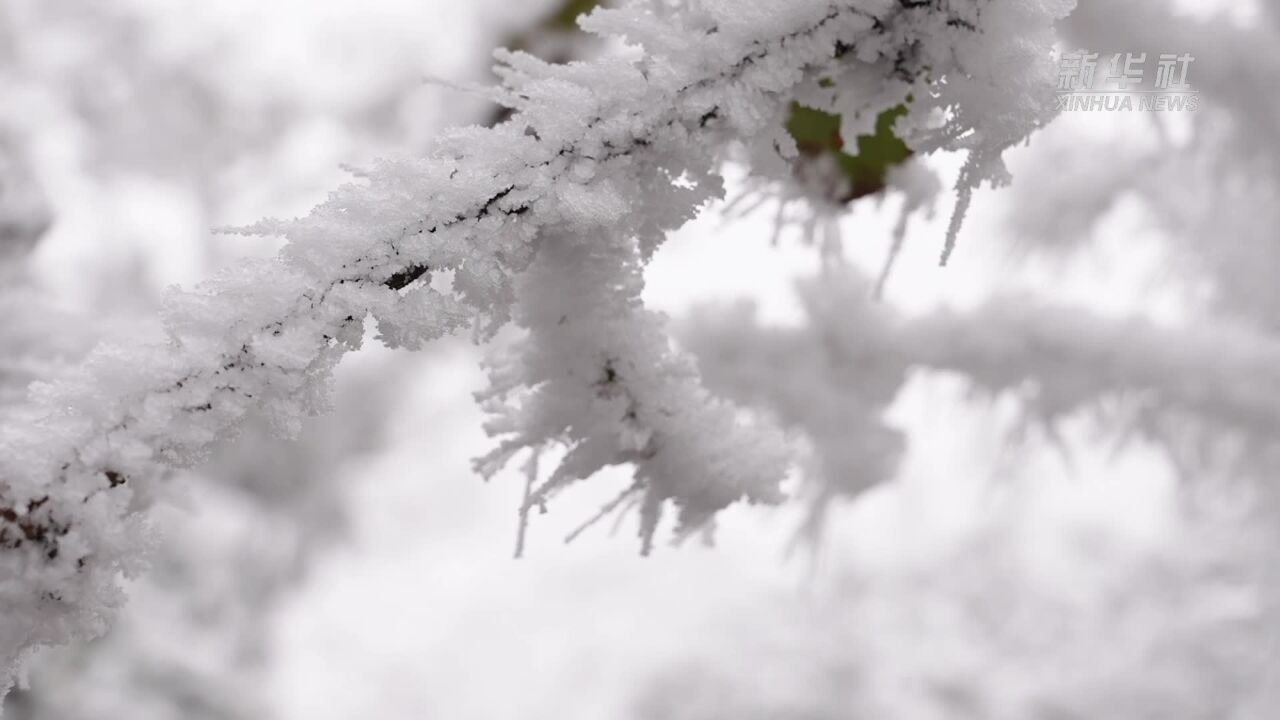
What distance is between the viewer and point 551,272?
0.33m

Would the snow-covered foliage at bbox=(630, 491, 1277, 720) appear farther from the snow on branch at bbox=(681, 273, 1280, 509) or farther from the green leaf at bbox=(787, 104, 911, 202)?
the green leaf at bbox=(787, 104, 911, 202)

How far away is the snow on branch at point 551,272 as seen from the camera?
243mm

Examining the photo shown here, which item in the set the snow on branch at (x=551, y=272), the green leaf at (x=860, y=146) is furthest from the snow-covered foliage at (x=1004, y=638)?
the snow on branch at (x=551, y=272)

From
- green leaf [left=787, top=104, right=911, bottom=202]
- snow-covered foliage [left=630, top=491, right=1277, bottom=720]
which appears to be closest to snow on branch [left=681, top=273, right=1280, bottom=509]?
green leaf [left=787, top=104, right=911, bottom=202]

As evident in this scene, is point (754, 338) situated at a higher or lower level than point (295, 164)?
lower

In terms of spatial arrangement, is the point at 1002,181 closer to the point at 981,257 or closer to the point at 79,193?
the point at 981,257

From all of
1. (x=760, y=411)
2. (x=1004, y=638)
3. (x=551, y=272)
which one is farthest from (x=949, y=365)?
(x=1004, y=638)

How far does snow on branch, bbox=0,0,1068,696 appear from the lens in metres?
0.24

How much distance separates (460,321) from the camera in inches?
11.2

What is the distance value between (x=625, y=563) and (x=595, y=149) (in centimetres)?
223

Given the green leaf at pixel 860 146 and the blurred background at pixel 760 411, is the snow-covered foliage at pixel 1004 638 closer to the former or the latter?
the blurred background at pixel 760 411

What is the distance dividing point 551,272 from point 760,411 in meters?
0.32

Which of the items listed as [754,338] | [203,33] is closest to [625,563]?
[754,338]

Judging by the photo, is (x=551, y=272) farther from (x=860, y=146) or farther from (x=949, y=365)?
(x=949, y=365)
